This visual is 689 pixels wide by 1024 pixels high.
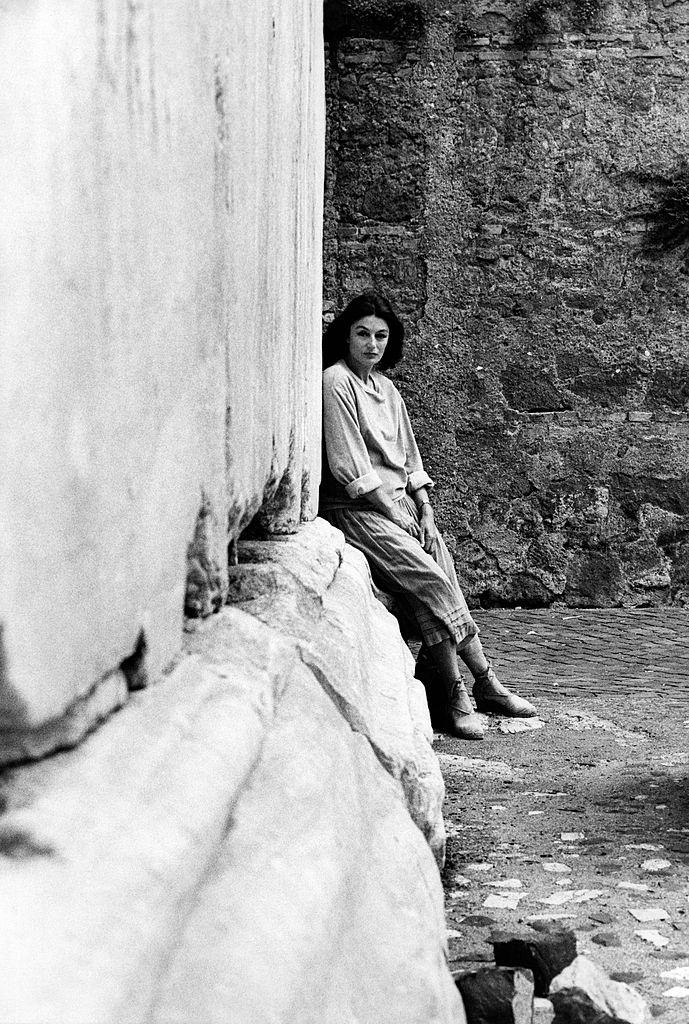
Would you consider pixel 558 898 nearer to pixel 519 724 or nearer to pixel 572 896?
pixel 572 896

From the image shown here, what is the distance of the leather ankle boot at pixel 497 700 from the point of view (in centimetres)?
452

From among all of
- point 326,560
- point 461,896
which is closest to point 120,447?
point 326,560

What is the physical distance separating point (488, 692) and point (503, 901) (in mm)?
2005

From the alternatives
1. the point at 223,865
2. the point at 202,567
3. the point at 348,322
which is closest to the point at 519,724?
the point at 348,322

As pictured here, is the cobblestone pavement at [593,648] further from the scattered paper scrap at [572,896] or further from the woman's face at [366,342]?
the scattered paper scrap at [572,896]

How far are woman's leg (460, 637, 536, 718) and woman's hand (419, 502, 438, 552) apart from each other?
42 centimetres

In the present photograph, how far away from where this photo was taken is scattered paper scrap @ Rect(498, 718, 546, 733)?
14.3 feet

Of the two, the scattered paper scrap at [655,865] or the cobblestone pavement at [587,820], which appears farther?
the scattered paper scrap at [655,865]

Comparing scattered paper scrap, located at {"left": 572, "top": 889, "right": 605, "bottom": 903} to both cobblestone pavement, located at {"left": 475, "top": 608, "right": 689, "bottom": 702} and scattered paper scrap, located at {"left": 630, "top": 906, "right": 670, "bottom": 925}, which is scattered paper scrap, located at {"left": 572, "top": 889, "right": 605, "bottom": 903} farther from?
cobblestone pavement, located at {"left": 475, "top": 608, "right": 689, "bottom": 702}

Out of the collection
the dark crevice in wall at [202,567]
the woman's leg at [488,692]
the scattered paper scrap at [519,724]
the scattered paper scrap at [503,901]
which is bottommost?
the scattered paper scrap at [519,724]

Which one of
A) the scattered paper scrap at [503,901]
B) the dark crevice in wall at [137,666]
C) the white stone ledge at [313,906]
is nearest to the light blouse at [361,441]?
the scattered paper scrap at [503,901]

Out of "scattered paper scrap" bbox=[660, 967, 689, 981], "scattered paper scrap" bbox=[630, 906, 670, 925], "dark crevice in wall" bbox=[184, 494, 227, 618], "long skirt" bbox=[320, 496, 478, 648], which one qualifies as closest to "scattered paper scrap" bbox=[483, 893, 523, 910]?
"scattered paper scrap" bbox=[630, 906, 670, 925]

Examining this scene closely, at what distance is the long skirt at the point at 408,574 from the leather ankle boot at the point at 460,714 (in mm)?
192

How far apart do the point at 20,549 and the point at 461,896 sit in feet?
6.59
